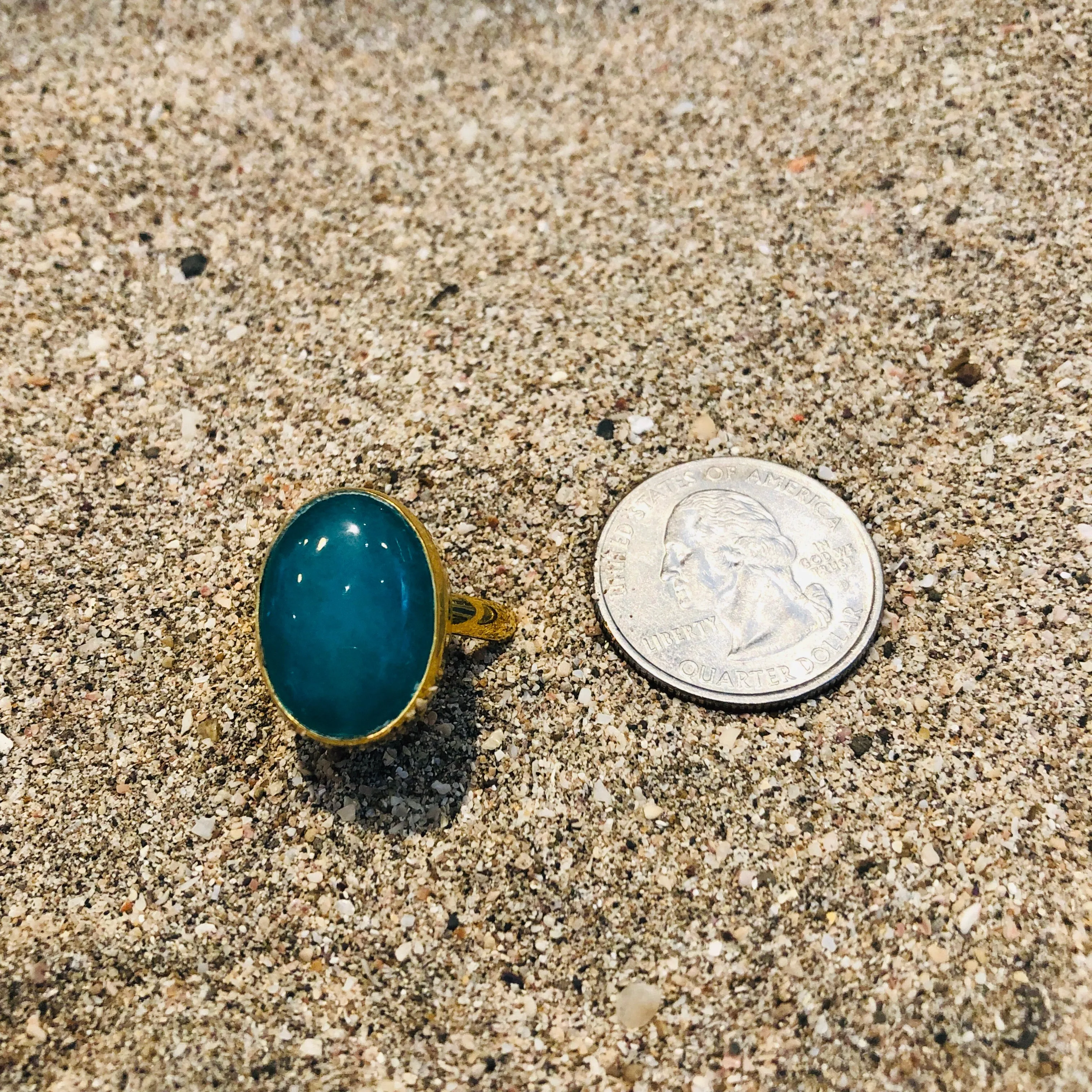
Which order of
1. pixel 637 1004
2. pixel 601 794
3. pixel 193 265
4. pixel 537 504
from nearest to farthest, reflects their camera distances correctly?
pixel 637 1004 → pixel 601 794 → pixel 537 504 → pixel 193 265

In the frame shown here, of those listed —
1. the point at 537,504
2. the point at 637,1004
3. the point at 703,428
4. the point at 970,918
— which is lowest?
the point at 637,1004

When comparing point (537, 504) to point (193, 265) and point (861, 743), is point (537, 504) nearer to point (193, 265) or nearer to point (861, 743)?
point (861, 743)

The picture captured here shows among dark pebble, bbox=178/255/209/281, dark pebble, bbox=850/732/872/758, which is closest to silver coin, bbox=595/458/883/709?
dark pebble, bbox=850/732/872/758

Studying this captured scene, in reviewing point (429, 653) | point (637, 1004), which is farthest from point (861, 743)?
point (429, 653)

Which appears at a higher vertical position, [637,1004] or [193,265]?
[193,265]

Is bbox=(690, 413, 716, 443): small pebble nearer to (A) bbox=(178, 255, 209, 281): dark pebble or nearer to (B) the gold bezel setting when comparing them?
(B) the gold bezel setting

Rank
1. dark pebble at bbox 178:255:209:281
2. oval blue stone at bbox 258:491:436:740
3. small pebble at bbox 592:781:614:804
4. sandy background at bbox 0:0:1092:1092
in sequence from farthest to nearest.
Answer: dark pebble at bbox 178:255:209:281 < small pebble at bbox 592:781:614:804 < sandy background at bbox 0:0:1092:1092 < oval blue stone at bbox 258:491:436:740

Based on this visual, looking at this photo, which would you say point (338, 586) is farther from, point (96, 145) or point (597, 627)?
point (96, 145)
